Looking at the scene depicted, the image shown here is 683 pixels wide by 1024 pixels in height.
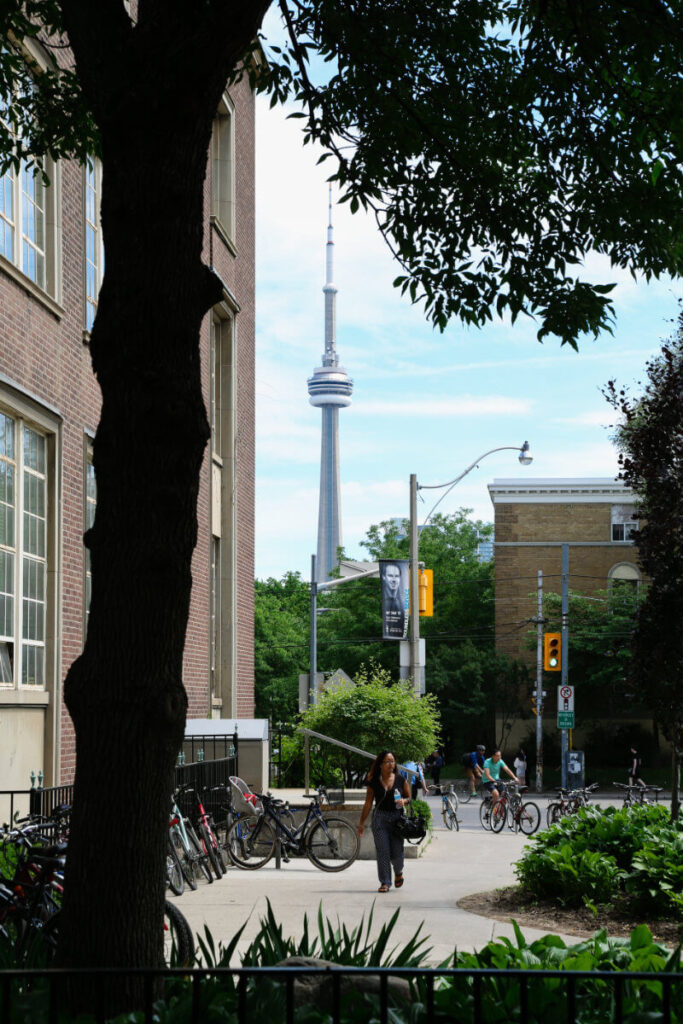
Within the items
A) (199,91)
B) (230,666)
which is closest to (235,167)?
(230,666)

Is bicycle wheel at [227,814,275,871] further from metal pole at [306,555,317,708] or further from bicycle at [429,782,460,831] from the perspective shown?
bicycle at [429,782,460,831]

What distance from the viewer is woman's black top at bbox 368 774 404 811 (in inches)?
616

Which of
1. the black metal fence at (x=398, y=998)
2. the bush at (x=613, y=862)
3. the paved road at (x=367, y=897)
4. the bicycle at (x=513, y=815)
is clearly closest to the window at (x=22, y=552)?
the paved road at (x=367, y=897)

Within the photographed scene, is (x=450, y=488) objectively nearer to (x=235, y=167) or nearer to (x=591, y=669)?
(x=235, y=167)

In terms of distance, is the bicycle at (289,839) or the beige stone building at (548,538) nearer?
the bicycle at (289,839)

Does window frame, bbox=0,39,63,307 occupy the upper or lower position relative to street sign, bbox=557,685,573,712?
upper

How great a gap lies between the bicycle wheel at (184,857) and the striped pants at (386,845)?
2.08 m

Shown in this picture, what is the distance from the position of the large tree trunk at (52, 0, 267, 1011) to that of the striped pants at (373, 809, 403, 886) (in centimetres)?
976

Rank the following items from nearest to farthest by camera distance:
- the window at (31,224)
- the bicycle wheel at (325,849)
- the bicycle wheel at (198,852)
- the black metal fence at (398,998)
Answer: the black metal fence at (398,998) < the window at (31,224) < the bicycle wheel at (198,852) < the bicycle wheel at (325,849)

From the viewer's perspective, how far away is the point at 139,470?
5.59m

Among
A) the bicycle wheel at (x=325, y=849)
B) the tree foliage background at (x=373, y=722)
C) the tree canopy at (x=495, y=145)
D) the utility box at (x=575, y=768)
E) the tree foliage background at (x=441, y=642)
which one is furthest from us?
the tree foliage background at (x=441, y=642)

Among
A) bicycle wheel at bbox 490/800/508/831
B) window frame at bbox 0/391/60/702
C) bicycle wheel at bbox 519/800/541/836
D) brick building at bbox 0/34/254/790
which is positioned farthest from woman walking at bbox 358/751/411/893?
bicycle wheel at bbox 490/800/508/831

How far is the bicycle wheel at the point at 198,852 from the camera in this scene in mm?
15531

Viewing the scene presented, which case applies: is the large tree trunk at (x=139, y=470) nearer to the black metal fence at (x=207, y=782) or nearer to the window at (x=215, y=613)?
the black metal fence at (x=207, y=782)
